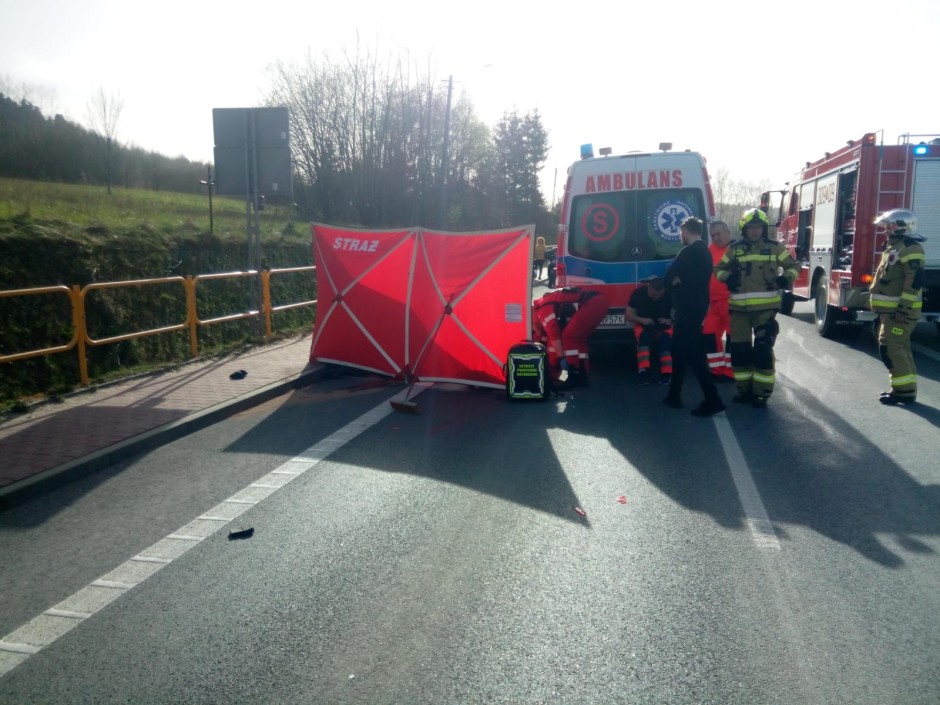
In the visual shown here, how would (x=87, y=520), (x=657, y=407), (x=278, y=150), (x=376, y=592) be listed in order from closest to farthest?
(x=376, y=592), (x=87, y=520), (x=657, y=407), (x=278, y=150)

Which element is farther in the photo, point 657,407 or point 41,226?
point 41,226

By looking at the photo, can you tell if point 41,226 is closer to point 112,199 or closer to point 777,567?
point 112,199

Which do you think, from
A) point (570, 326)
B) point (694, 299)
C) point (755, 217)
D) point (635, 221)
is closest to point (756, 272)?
point (755, 217)

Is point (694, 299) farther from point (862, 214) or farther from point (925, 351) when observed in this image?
point (925, 351)

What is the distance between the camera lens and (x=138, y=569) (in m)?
4.68

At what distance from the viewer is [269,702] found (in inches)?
130

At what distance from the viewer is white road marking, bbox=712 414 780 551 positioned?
507 centimetres

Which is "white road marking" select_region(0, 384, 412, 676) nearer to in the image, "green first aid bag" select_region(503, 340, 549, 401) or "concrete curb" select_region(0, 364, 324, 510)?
"concrete curb" select_region(0, 364, 324, 510)

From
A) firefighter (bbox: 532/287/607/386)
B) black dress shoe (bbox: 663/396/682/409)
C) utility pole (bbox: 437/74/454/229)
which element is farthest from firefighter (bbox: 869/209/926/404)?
utility pole (bbox: 437/74/454/229)

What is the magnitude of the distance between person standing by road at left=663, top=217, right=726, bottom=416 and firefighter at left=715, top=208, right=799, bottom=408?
400 millimetres

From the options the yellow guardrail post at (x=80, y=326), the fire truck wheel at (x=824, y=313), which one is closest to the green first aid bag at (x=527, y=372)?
the yellow guardrail post at (x=80, y=326)

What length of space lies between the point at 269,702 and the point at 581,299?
7599 millimetres

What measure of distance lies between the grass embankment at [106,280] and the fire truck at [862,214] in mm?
8879

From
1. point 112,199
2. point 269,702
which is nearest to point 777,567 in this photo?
point 269,702
